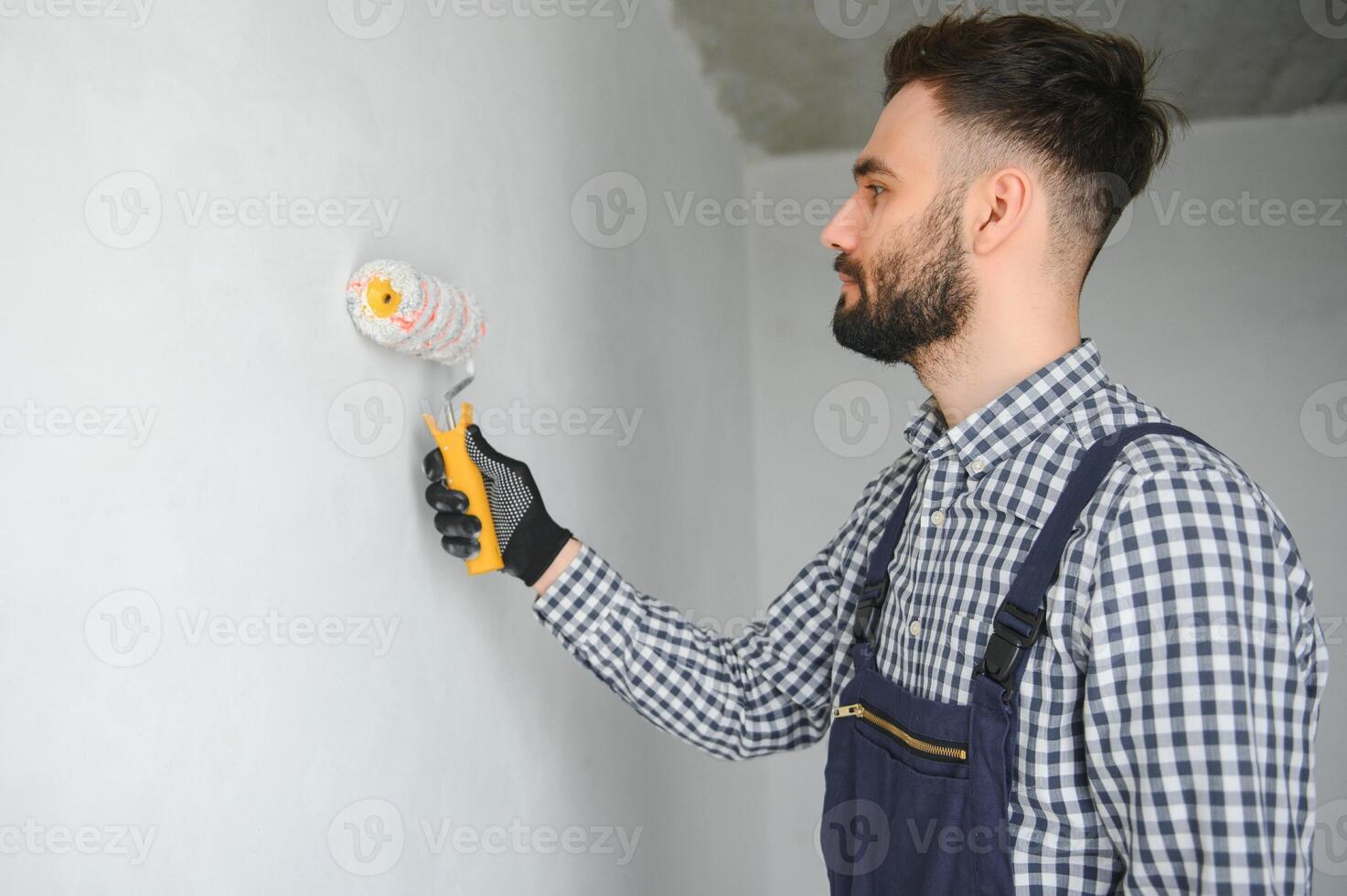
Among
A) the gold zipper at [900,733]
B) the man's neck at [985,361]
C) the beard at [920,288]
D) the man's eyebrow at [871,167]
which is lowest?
the gold zipper at [900,733]

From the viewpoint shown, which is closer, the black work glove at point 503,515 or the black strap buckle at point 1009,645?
the black strap buckle at point 1009,645

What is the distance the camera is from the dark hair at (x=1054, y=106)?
3.89 feet

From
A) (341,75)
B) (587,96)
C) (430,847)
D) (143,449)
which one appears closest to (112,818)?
(143,449)

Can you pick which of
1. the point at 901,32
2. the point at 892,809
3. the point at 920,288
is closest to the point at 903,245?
the point at 920,288

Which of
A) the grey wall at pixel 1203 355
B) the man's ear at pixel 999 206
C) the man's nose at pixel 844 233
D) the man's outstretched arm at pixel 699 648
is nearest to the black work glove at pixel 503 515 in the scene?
the man's outstretched arm at pixel 699 648

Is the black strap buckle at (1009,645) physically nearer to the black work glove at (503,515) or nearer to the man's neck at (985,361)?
the man's neck at (985,361)

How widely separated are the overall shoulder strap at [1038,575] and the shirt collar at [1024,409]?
4.2 inches

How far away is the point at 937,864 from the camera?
100cm

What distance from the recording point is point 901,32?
8.72 feet

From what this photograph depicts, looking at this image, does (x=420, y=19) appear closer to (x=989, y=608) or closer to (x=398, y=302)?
(x=398, y=302)

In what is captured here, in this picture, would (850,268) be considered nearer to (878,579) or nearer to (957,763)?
(878,579)

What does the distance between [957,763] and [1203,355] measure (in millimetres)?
2854

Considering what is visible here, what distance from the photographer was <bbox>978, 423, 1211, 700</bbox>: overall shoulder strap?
0.98 metres

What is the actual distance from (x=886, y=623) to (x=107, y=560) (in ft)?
2.63
